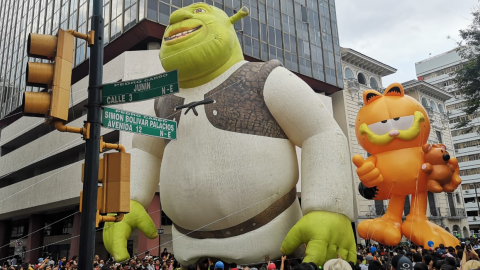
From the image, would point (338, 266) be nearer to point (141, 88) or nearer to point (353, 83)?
point (141, 88)

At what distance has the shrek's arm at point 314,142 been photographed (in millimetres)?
4273

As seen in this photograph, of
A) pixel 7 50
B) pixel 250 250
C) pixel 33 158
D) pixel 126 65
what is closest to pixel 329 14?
pixel 126 65

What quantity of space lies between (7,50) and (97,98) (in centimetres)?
3046

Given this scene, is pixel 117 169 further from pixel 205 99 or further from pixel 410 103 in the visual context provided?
pixel 410 103

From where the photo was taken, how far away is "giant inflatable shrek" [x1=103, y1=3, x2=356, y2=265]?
14.1ft

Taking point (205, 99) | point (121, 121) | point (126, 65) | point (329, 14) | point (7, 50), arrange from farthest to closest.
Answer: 1. point (7, 50)
2. point (329, 14)
3. point (126, 65)
4. point (205, 99)
5. point (121, 121)

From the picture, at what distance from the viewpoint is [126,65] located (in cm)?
1562

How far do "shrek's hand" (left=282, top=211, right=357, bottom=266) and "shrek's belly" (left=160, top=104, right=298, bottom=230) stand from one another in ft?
1.53

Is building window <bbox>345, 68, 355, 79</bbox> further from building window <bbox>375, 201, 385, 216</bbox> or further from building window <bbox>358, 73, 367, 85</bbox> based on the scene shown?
building window <bbox>375, 201, 385, 216</bbox>

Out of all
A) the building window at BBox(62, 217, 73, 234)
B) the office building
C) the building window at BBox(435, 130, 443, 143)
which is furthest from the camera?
the building window at BBox(435, 130, 443, 143)

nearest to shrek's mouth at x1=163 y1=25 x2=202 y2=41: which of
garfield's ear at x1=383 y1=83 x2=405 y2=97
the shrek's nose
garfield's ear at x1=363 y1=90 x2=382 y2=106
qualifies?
the shrek's nose

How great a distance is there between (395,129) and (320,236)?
14.7ft

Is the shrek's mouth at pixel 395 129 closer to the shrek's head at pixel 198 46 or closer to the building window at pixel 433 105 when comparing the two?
the shrek's head at pixel 198 46

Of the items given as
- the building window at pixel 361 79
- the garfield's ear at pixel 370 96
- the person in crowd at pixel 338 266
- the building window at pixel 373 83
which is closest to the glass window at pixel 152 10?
the garfield's ear at pixel 370 96
